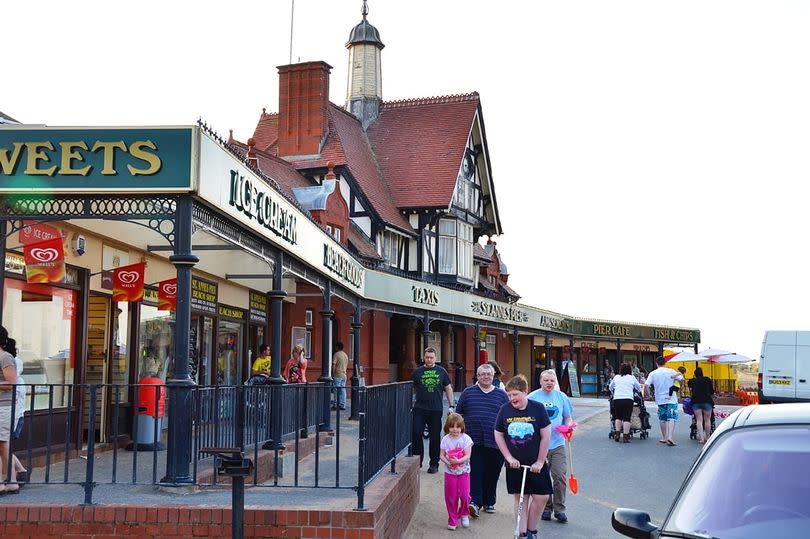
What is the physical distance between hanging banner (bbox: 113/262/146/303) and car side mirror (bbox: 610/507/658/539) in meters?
9.83

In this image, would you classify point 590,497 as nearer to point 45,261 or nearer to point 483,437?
point 483,437

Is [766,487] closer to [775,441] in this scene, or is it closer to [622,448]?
[775,441]

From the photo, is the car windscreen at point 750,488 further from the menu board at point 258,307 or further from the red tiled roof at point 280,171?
the red tiled roof at point 280,171

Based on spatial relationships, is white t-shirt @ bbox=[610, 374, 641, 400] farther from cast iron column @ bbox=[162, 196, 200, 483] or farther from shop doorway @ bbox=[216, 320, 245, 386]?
cast iron column @ bbox=[162, 196, 200, 483]

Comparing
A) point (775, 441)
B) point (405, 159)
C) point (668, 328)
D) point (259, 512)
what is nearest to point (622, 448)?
point (259, 512)

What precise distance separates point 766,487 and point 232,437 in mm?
5736

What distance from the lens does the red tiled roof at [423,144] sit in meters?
34.8

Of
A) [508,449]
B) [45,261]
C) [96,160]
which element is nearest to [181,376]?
[96,160]

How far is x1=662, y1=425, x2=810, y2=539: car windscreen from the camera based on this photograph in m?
3.89

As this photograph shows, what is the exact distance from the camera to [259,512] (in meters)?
6.89

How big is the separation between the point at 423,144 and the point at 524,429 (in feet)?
97.4

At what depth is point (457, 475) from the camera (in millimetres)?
9148

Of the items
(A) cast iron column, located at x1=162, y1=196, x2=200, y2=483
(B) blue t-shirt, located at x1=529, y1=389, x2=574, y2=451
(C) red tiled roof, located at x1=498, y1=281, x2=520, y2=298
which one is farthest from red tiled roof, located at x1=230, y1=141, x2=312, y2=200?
(C) red tiled roof, located at x1=498, y1=281, x2=520, y2=298

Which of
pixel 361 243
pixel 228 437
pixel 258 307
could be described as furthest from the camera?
pixel 361 243
